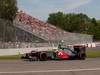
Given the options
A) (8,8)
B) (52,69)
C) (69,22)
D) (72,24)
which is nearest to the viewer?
(52,69)

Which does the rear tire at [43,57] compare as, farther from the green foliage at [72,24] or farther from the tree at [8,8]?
the green foliage at [72,24]

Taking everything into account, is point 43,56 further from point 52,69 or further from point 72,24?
point 72,24

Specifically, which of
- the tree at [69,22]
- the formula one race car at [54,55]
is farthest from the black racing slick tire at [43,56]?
the tree at [69,22]

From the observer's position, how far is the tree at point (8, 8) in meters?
61.0

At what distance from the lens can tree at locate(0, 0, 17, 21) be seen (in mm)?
61031

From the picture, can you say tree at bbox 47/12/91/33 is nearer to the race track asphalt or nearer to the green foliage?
the green foliage

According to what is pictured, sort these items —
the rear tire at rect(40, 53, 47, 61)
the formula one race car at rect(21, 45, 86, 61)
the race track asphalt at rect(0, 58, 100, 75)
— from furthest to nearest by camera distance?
the formula one race car at rect(21, 45, 86, 61) < the rear tire at rect(40, 53, 47, 61) < the race track asphalt at rect(0, 58, 100, 75)

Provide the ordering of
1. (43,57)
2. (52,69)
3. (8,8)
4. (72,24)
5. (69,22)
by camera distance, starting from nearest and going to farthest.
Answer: (52,69) → (43,57) → (8,8) → (72,24) → (69,22)

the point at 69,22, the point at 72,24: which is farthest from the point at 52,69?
the point at 69,22

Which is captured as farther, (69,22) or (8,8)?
(69,22)

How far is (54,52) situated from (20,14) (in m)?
49.3

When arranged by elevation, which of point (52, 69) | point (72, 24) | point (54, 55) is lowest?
point (52, 69)

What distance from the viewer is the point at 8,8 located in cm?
6203

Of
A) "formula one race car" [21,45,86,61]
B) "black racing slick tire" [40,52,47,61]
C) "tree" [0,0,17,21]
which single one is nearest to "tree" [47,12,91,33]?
"tree" [0,0,17,21]
